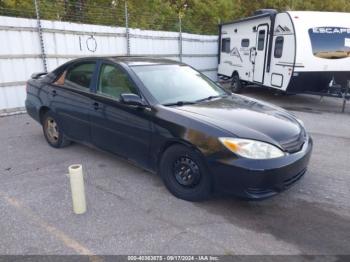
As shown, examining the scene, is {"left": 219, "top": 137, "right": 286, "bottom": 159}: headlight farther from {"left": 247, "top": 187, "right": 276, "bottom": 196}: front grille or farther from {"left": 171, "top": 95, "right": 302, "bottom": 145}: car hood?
{"left": 247, "top": 187, "right": 276, "bottom": 196}: front grille

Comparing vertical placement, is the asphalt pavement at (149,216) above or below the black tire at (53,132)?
below

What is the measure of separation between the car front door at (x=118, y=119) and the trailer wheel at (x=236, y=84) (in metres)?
9.11

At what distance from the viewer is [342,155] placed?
5.31 metres

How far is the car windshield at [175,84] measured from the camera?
4004 millimetres

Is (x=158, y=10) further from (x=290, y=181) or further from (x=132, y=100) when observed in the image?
(x=290, y=181)

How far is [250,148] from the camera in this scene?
10.4 feet

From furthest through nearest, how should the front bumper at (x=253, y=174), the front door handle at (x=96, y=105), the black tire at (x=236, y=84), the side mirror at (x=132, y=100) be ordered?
the black tire at (x=236, y=84), the front door handle at (x=96, y=105), the side mirror at (x=132, y=100), the front bumper at (x=253, y=174)

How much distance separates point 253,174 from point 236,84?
10274 millimetres

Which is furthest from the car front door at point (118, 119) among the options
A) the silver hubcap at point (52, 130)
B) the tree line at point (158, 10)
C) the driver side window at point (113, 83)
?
the tree line at point (158, 10)

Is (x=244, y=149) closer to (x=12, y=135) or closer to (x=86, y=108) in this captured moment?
(x=86, y=108)

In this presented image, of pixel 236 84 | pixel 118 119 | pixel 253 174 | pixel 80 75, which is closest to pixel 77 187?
pixel 118 119

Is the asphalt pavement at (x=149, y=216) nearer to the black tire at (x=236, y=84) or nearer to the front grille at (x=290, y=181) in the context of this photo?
the front grille at (x=290, y=181)

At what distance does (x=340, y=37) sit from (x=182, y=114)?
7537 mm

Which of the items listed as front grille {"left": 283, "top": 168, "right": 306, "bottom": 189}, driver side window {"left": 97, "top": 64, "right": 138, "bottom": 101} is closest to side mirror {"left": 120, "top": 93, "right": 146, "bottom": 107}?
driver side window {"left": 97, "top": 64, "right": 138, "bottom": 101}
